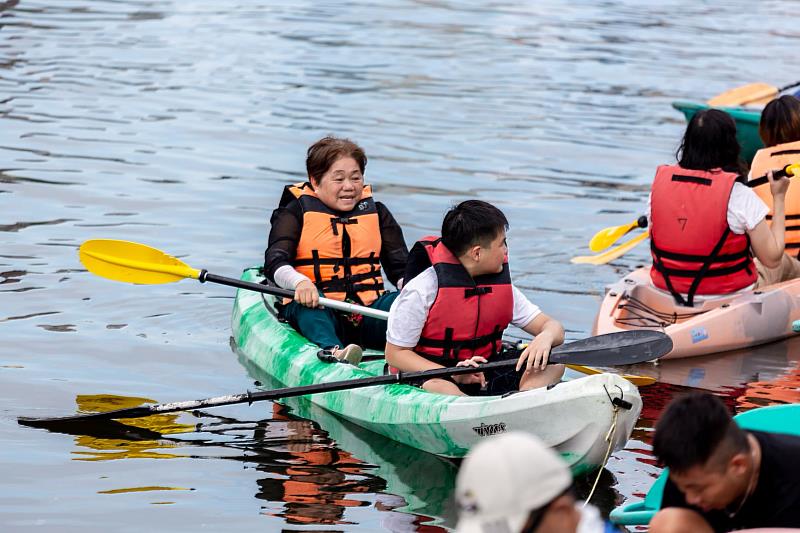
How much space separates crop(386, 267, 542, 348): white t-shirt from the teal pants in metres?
0.96

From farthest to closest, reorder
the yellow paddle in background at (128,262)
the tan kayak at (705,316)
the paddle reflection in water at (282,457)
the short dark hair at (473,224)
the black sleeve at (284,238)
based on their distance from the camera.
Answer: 1. the tan kayak at (705,316)
2. the yellow paddle in background at (128,262)
3. the black sleeve at (284,238)
4. the short dark hair at (473,224)
5. the paddle reflection in water at (282,457)

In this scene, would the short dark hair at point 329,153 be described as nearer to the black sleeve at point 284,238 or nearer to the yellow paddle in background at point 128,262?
the black sleeve at point 284,238

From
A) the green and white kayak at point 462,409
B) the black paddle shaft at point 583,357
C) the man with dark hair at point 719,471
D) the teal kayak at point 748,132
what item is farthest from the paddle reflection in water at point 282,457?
the teal kayak at point 748,132

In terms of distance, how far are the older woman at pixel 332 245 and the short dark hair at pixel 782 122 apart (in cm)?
238

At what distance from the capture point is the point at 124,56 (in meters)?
17.5

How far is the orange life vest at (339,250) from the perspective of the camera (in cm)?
643

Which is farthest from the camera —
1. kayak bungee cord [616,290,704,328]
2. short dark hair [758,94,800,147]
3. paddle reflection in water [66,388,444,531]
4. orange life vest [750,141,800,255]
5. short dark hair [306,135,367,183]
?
short dark hair [758,94,800,147]

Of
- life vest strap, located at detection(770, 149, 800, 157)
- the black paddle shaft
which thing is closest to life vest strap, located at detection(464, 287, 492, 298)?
the black paddle shaft

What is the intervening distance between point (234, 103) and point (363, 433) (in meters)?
9.81

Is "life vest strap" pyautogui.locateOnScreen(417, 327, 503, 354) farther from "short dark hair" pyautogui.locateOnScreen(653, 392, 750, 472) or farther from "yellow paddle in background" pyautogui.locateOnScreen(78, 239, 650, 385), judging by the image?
"short dark hair" pyautogui.locateOnScreen(653, 392, 750, 472)

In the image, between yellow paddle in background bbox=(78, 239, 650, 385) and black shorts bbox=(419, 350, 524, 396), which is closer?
black shorts bbox=(419, 350, 524, 396)

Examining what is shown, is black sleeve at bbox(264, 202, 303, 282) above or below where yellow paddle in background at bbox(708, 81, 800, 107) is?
below

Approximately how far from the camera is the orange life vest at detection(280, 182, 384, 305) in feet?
21.1

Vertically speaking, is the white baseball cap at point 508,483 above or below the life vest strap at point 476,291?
above
